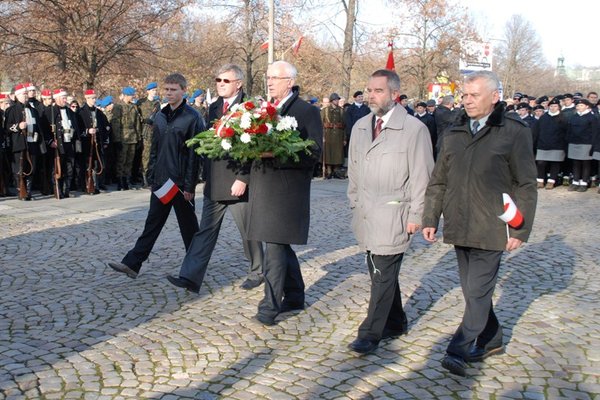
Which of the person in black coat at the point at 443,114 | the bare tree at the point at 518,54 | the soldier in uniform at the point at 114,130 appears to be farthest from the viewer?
the bare tree at the point at 518,54

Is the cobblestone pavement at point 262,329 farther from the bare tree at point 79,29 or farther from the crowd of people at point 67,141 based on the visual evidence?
the bare tree at point 79,29

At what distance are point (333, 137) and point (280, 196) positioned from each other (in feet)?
41.8

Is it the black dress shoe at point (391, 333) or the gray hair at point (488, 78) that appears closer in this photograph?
the gray hair at point (488, 78)

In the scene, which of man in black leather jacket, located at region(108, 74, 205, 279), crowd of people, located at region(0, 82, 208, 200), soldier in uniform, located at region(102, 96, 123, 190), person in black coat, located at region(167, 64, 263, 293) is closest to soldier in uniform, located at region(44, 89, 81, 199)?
crowd of people, located at region(0, 82, 208, 200)

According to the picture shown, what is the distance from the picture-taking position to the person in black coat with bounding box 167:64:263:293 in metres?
5.75

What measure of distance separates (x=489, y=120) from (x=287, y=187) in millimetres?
1664

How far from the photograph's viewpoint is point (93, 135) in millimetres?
13383

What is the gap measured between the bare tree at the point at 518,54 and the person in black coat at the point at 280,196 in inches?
2385

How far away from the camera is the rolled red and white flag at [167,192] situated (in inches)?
251

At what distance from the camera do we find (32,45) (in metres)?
23.1

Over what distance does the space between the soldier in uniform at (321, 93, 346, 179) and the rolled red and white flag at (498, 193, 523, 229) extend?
44.3 feet

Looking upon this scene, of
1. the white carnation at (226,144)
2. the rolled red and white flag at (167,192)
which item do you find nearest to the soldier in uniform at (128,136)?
the rolled red and white flag at (167,192)

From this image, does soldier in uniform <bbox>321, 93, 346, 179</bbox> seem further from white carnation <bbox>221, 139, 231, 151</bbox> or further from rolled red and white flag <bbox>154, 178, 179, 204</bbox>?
white carnation <bbox>221, 139, 231, 151</bbox>

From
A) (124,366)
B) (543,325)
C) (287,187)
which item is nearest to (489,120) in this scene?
(287,187)
